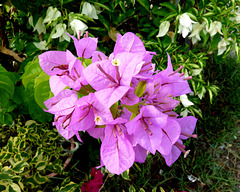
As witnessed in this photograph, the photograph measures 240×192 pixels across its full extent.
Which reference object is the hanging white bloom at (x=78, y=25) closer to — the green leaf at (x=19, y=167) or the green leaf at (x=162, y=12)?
the green leaf at (x=162, y=12)

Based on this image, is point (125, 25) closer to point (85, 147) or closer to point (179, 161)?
point (85, 147)

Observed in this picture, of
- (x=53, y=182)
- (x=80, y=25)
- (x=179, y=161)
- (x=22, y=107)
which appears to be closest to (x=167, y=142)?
(x=80, y=25)

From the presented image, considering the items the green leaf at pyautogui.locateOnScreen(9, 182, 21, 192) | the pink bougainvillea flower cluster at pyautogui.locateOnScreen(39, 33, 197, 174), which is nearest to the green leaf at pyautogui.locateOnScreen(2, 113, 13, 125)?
the green leaf at pyautogui.locateOnScreen(9, 182, 21, 192)

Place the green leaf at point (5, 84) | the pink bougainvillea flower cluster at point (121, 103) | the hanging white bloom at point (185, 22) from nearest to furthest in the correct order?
the pink bougainvillea flower cluster at point (121, 103)
the green leaf at point (5, 84)
the hanging white bloom at point (185, 22)

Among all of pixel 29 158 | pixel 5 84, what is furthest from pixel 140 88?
pixel 29 158

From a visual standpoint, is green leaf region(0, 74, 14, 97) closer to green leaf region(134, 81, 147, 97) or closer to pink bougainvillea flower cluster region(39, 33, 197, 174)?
pink bougainvillea flower cluster region(39, 33, 197, 174)

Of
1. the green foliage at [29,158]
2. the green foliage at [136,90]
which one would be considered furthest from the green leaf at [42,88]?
the green foliage at [29,158]

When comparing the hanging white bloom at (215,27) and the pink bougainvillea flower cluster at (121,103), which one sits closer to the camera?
the pink bougainvillea flower cluster at (121,103)

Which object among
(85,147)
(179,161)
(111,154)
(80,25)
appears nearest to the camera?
(111,154)
